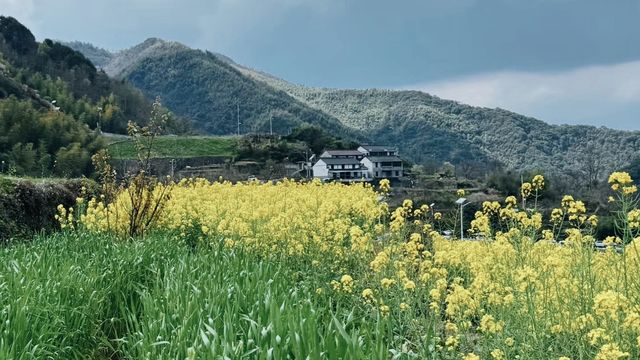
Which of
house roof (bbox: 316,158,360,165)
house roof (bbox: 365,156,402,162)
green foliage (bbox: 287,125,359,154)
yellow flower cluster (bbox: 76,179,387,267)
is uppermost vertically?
green foliage (bbox: 287,125,359,154)

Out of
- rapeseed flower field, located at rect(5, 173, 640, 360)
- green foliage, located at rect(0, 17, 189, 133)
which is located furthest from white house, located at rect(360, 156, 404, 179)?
rapeseed flower field, located at rect(5, 173, 640, 360)

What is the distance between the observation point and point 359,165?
78250mm

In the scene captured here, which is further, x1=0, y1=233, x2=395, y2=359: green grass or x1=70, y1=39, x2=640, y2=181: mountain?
x1=70, y1=39, x2=640, y2=181: mountain

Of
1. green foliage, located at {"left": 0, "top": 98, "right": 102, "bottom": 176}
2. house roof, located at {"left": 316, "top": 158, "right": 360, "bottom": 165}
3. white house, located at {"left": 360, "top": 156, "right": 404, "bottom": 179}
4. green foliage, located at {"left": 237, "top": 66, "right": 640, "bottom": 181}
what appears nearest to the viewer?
green foliage, located at {"left": 0, "top": 98, "right": 102, "bottom": 176}

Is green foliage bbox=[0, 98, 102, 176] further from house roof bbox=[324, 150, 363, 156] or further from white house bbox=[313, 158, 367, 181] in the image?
house roof bbox=[324, 150, 363, 156]

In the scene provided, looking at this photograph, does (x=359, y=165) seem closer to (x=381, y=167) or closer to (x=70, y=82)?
(x=381, y=167)

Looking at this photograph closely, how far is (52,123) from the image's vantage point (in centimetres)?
4816

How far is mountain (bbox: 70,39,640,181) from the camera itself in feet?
385

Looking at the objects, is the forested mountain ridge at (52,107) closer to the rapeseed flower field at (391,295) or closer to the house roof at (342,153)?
the rapeseed flower field at (391,295)

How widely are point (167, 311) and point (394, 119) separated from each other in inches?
5849

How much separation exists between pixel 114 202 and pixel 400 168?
73.8m

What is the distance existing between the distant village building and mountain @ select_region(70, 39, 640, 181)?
99.8 feet

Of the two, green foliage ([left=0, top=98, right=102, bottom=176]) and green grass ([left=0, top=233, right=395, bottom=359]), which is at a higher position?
green foliage ([left=0, top=98, right=102, bottom=176])

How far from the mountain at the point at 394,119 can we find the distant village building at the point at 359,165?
3041 cm
